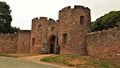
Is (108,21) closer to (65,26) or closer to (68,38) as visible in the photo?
(65,26)

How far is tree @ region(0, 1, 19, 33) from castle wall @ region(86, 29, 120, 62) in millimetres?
28753

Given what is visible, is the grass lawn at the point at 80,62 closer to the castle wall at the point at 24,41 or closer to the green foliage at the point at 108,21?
the castle wall at the point at 24,41

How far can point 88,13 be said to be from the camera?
28609 millimetres

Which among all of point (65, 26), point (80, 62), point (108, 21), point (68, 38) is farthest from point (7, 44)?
point (80, 62)

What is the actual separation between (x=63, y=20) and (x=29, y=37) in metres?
11.2

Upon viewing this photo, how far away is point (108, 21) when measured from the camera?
4703cm

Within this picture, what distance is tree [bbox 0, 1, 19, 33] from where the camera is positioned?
51.6 m

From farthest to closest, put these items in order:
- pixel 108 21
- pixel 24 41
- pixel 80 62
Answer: pixel 108 21
pixel 24 41
pixel 80 62

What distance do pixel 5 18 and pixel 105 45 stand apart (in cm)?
3294

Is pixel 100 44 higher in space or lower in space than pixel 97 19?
lower

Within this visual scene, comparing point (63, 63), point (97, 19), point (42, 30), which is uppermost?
point (97, 19)

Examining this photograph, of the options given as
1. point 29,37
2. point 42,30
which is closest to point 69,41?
point 42,30

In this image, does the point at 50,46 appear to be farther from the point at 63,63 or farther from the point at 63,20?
the point at 63,63

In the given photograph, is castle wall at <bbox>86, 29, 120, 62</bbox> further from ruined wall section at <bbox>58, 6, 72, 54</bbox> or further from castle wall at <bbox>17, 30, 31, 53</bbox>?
castle wall at <bbox>17, 30, 31, 53</bbox>
